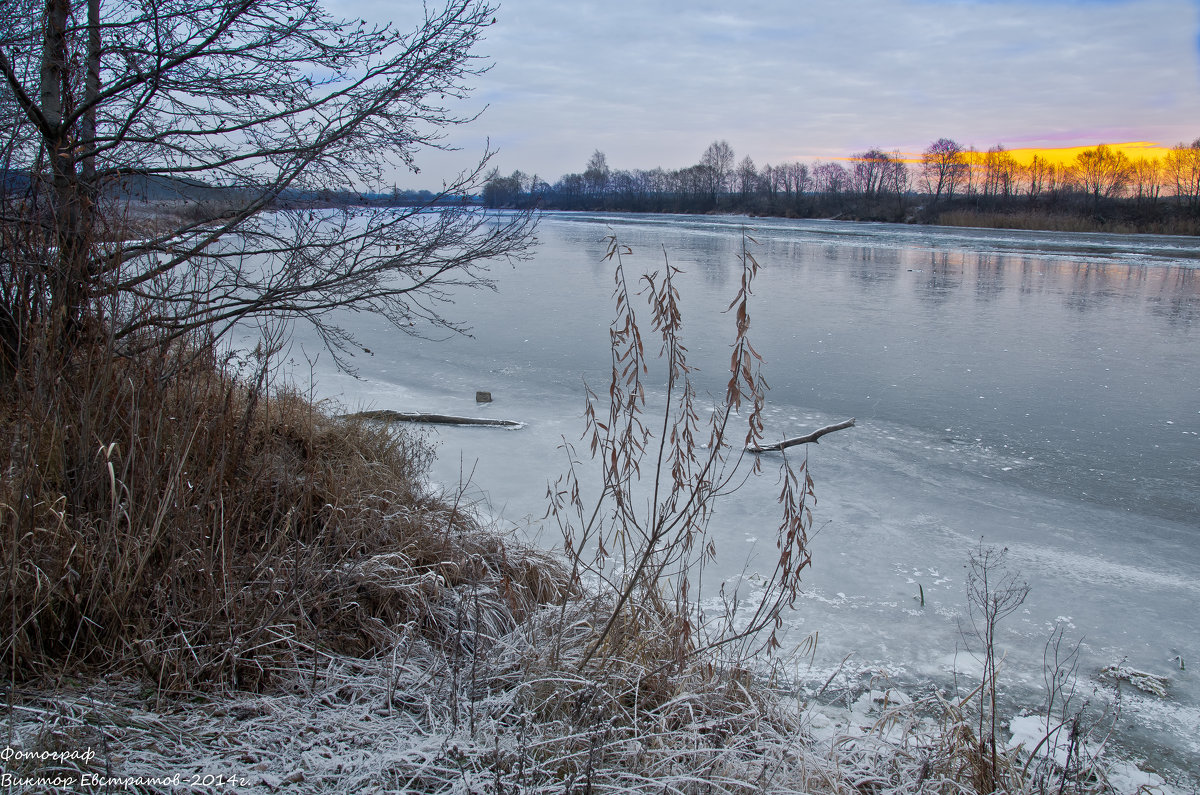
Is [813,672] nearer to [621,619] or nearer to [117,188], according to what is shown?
[621,619]

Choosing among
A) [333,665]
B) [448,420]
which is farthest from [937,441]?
[333,665]

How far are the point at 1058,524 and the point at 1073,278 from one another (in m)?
17.2

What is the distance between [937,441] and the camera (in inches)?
283

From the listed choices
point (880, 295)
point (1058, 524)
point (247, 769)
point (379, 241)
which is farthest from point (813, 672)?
point (880, 295)

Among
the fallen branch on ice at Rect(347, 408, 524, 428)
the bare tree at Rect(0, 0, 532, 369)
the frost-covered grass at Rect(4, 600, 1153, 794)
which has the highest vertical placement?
A: the bare tree at Rect(0, 0, 532, 369)

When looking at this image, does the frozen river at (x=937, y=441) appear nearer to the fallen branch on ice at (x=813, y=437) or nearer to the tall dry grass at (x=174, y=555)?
the fallen branch on ice at (x=813, y=437)

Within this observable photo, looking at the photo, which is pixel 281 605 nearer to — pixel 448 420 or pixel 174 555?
pixel 174 555

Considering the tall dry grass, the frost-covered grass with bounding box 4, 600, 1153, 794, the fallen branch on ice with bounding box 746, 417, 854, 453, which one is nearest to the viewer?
the frost-covered grass with bounding box 4, 600, 1153, 794

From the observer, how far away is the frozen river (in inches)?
159

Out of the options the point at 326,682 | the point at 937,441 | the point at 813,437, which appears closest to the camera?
the point at 326,682

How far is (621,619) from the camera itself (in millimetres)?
3258

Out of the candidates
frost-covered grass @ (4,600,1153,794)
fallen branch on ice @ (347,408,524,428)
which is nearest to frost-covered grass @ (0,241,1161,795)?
frost-covered grass @ (4,600,1153,794)

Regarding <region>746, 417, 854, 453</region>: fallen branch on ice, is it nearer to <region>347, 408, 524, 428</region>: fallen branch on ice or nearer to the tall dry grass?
<region>347, 408, 524, 428</region>: fallen branch on ice

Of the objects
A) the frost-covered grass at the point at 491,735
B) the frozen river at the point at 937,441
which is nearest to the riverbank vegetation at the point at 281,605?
the frost-covered grass at the point at 491,735
